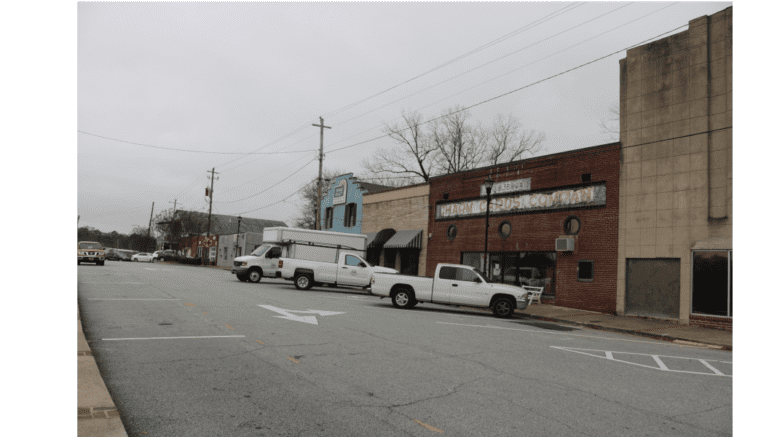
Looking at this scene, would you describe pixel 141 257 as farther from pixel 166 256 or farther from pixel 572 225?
pixel 572 225

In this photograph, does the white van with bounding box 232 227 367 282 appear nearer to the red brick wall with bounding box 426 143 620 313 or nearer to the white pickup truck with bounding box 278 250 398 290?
the white pickup truck with bounding box 278 250 398 290

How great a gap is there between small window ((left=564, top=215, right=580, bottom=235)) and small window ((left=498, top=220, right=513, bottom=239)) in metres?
2.87

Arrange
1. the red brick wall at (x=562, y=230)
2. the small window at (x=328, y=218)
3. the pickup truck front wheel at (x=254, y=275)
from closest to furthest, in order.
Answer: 1. the red brick wall at (x=562, y=230)
2. the pickup truck front wheel at (x=254, y=275)
3. the small window at (x=328, y=218)

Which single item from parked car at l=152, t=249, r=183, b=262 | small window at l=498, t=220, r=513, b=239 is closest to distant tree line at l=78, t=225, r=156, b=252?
parked car at l=152, t=249, r=183, b=262

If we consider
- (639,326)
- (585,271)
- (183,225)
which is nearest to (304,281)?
(585,271)

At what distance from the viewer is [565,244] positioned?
20.1 meters

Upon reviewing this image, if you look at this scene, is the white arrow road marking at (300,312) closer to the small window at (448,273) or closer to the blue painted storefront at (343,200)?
the small window at (448,273)

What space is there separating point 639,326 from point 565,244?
5.00 m

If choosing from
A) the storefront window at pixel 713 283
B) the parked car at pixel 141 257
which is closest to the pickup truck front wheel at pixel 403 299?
the storefront window at pixel 713 283

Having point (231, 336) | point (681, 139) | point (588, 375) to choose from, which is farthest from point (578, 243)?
point (231, 336)

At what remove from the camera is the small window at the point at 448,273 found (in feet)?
56.2

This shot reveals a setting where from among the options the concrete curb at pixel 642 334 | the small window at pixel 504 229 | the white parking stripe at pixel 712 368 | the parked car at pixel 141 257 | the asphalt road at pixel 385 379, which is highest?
the small window at pixel 504 229

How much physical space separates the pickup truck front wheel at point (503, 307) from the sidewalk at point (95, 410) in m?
12.8

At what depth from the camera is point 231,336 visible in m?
9.35
